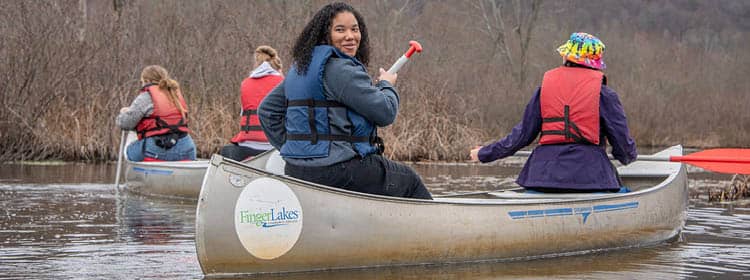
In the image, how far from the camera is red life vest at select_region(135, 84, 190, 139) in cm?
1077

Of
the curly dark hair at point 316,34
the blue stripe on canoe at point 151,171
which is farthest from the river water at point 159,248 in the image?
the curly dark hair at point 316,34

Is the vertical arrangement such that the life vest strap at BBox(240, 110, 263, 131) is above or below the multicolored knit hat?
below

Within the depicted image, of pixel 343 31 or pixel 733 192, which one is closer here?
pixel 343 31

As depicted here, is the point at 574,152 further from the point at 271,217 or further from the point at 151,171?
the point at 151,171

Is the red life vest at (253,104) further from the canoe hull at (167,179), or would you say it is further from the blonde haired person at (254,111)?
the canoe hull at (167,179)

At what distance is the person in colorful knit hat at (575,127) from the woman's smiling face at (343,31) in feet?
5.37

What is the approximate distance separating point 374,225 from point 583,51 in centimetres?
194

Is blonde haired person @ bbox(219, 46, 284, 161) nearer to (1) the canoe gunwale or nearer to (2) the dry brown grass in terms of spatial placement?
(1) the canoe gunwale

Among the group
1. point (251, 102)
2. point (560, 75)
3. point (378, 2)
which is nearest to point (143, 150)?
point (251, 102)

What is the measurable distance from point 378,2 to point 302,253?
83.2 feet

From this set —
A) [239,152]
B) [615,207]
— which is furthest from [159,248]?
[239,152]

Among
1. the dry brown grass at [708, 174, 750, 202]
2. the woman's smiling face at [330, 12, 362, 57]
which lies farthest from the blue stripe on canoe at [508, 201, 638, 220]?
the dry brown grass at [708, 174, 750, 202]

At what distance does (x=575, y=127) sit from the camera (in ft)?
23.0

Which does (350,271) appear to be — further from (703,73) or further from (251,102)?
(703,73)
